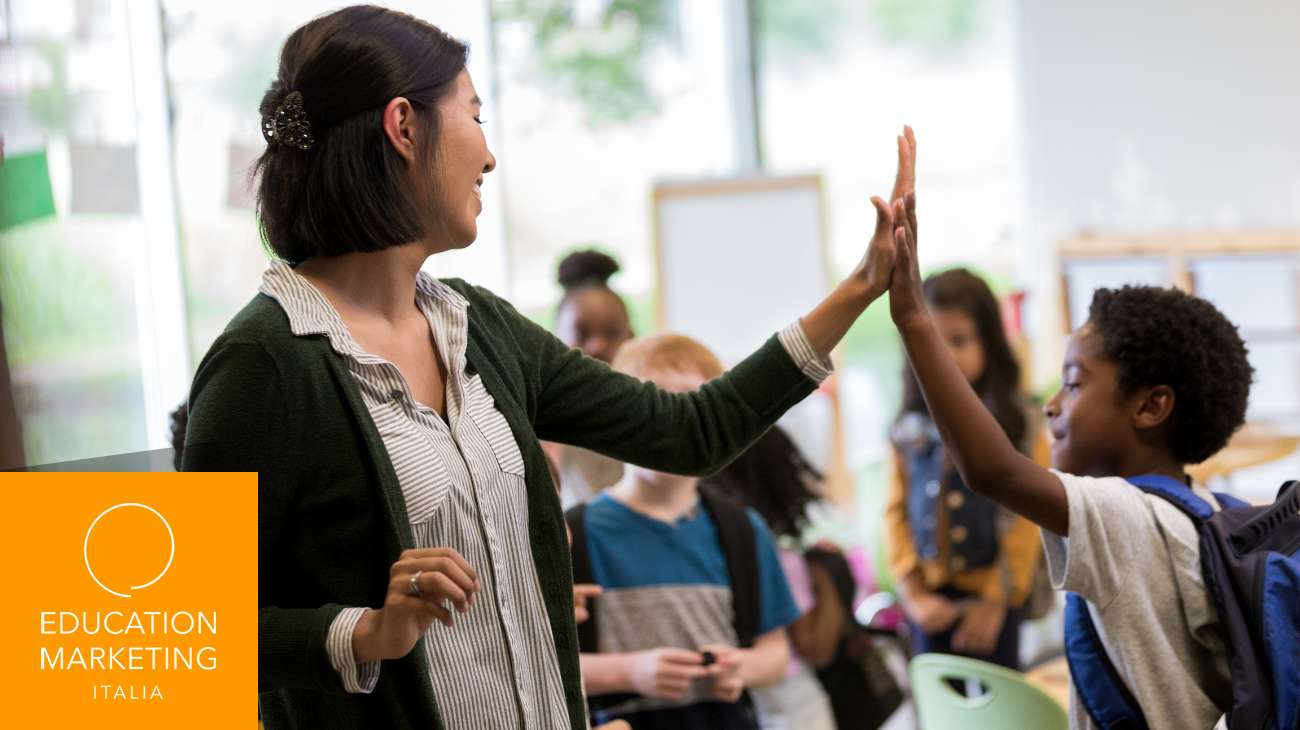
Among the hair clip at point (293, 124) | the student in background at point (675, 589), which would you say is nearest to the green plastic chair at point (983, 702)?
the student in background at point (675, 589)

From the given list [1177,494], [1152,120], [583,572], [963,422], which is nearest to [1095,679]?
[1177,494]

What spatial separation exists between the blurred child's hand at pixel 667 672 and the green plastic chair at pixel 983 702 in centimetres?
45

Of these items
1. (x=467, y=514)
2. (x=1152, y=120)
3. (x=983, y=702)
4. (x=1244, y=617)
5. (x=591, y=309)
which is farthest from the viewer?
(x=1152, y=120)

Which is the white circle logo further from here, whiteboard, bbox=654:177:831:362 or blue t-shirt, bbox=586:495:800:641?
whiteboard, bbox=654:177:831:362

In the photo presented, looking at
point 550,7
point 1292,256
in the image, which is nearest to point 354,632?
point 550,7

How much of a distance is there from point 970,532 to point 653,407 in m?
1.89

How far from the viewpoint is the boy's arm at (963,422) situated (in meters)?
1.50

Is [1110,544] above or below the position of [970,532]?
above

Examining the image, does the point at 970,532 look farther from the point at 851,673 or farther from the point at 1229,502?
the point at 1229,502

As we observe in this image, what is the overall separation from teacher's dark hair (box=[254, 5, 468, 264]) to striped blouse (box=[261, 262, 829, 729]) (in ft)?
0.23

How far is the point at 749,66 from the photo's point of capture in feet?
19.9

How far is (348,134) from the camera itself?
1.29 meters

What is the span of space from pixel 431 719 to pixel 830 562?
5.60ft

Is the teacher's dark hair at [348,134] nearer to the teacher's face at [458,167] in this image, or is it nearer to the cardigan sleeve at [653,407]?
the teacher's face at [458,167]
